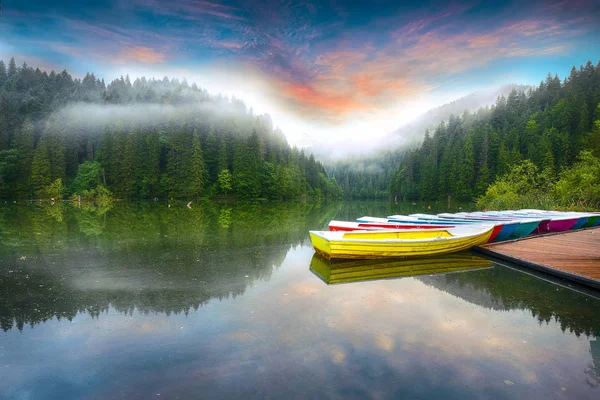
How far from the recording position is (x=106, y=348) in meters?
4.97

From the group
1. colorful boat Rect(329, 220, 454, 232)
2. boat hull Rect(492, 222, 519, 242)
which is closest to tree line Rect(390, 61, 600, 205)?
Answer: boat hull Rect(492, 222, 519, 242)

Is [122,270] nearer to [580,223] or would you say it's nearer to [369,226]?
[369,226]

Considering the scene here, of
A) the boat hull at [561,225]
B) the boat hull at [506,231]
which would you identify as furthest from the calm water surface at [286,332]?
the boat hull at [561,225]

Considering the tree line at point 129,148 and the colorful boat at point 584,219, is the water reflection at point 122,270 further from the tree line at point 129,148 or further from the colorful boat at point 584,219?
the tree line at point 129,148

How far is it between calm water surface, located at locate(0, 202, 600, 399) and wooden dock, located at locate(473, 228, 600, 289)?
0.63 m

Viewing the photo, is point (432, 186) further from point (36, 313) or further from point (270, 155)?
point (36, 313)

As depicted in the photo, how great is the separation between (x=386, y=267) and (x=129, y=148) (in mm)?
70500

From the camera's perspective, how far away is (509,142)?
74.7 metres

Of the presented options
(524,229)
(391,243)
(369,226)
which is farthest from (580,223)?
(391,243)

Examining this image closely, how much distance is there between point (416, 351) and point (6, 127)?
3771 inches

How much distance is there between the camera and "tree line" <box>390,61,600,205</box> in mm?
62875

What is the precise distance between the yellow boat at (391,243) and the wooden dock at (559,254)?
127 cm

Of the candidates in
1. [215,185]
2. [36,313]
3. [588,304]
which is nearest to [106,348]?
[36,313]

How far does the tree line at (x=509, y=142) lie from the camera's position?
62.9 meters
